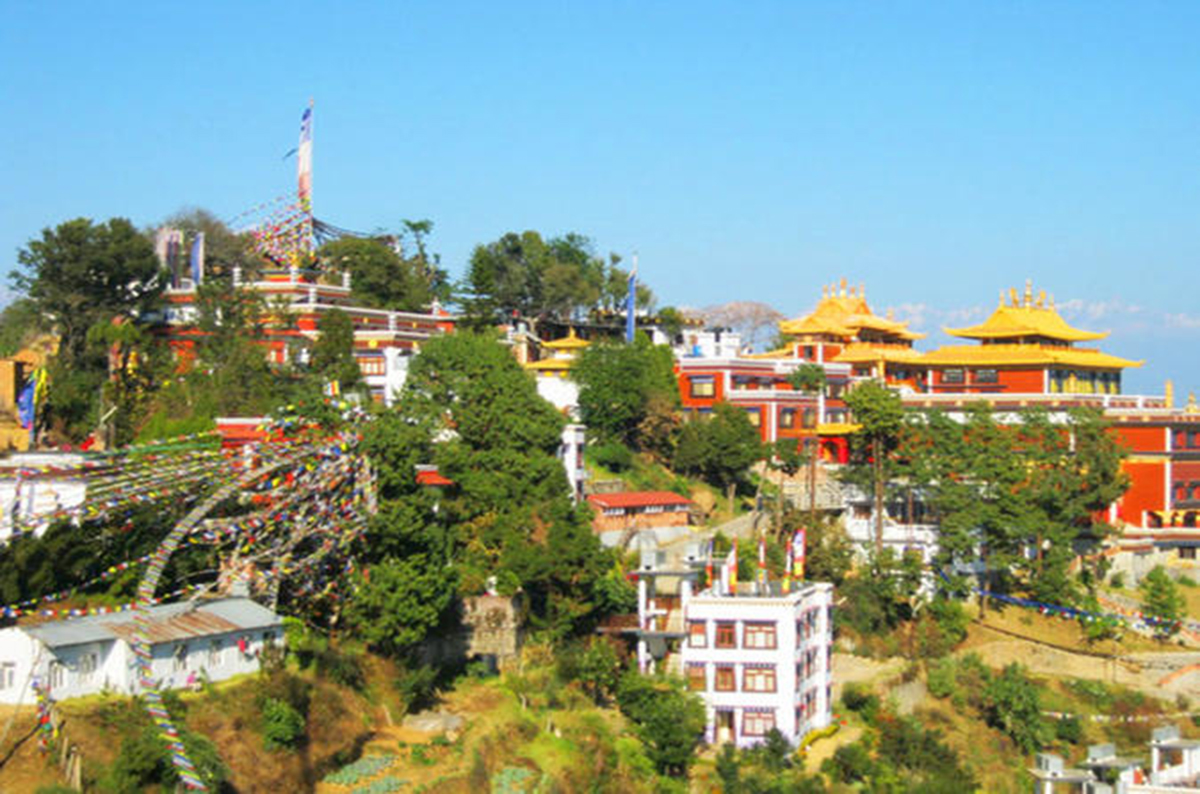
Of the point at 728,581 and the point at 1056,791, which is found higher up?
the point at 728,581

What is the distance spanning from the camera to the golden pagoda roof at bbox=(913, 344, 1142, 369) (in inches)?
2213

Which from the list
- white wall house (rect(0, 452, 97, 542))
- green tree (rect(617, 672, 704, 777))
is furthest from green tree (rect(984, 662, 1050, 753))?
white wall house (rect(0, 452, 97, 542))

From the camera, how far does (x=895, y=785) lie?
34.0m

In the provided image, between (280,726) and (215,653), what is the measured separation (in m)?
Result: 1.97

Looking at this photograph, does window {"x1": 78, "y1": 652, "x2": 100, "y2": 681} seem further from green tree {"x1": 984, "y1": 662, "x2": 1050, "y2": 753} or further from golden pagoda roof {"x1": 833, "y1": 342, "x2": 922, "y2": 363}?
golden pagoda roof {"x1": 833, "y1": 342, "x2": 922, "y2": 363}

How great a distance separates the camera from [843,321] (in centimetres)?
6272

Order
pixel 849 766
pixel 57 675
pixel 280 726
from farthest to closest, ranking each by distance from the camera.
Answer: pixel 849 766, pixel 280 726, pixel 57 675

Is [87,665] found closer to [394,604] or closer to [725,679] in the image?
[394,604]

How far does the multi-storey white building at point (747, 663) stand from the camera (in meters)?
35.0

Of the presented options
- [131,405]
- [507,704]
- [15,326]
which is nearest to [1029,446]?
[507,704]

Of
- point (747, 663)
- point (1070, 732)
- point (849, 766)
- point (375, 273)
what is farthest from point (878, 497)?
point (375, 273)

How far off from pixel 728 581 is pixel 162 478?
13.6 meters

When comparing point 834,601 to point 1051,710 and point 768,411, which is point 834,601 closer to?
point 1051,710

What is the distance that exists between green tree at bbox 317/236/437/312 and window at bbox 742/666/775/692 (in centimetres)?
2398
